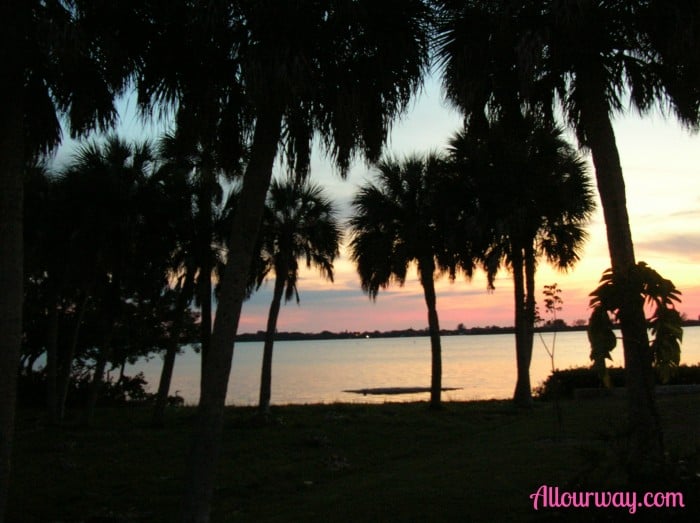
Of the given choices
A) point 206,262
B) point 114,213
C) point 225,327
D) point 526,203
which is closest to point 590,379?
point 526,203

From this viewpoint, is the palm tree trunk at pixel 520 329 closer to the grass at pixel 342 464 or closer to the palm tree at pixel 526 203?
the palm tree at pixel 526 203

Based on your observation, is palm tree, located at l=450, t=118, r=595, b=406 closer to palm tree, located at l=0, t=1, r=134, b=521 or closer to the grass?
the grass

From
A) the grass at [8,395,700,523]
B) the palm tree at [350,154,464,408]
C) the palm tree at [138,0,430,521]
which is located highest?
the palm tree at [350,154,464,408]

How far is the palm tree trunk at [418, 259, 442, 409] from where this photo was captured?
84.4 ft

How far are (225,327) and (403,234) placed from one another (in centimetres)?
1862

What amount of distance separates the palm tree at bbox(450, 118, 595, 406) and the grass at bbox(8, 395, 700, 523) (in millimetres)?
4720

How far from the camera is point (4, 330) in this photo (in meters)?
7.04

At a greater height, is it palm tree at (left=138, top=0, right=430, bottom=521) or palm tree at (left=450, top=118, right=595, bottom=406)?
palm tree at (left=450, top=118, right=595, bottom=406)

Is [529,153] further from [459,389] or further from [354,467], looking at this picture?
[459,389]

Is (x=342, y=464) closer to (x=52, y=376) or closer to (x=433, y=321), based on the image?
(x=52, y=376)

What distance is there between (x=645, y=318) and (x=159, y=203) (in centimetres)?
1582

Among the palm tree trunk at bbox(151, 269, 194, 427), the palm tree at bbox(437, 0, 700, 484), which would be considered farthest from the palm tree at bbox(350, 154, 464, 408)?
the palm tree at bbox(437, 0, 700, 484)

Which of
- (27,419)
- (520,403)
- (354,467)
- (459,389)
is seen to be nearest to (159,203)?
(27,419)

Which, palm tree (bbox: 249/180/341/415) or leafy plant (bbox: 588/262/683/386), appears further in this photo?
palm tree (bbox: 249/180/341/415)
